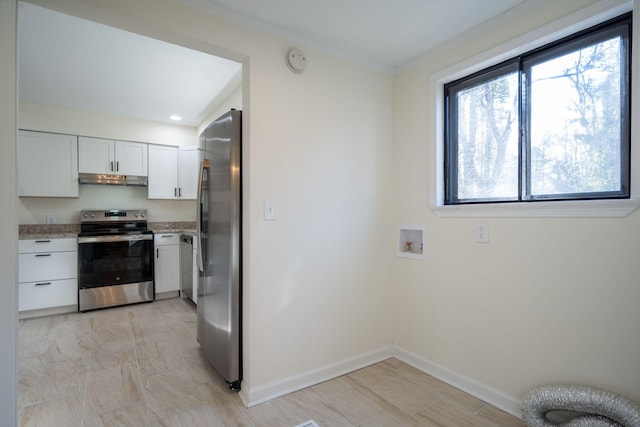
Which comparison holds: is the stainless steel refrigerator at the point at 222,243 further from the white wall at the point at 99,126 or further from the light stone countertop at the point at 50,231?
the white wall at the point at 99,126

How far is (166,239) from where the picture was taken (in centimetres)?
440

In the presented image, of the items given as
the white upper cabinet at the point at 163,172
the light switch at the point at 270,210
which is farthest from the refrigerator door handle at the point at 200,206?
the white upper cabinet at the point at 163,172

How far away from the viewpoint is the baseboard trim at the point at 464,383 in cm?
188

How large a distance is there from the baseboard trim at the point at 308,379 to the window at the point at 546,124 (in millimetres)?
1414

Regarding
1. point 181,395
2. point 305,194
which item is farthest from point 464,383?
point 181,395

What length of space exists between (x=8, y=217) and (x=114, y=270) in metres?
2.99

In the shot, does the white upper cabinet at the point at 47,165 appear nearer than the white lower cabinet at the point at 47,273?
No

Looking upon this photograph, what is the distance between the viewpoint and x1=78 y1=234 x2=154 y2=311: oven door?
3793 millimetres

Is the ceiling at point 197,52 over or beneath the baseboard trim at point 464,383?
over

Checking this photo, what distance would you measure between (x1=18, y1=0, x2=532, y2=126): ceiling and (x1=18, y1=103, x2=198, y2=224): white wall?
0.92 ft

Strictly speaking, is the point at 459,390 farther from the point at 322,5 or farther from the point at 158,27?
the point at 158,27

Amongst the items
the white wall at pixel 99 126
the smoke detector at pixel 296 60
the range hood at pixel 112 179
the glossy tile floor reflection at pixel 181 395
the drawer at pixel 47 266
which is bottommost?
the glossy tile floor reflection at pixel 181 395

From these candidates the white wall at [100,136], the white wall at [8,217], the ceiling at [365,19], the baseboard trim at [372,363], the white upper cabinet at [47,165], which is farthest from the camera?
the white wall at [100,136]

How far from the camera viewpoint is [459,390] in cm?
211
